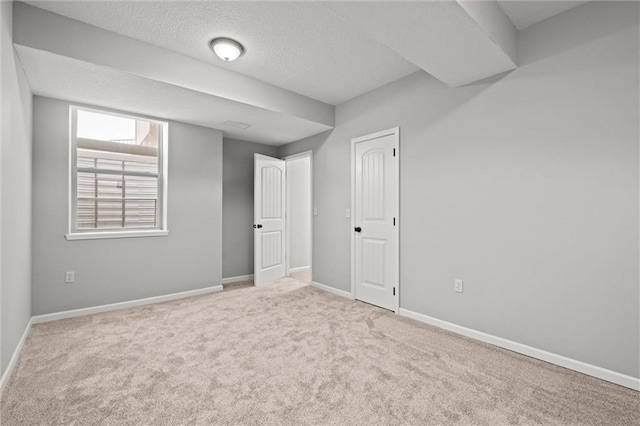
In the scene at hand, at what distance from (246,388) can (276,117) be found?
294cm

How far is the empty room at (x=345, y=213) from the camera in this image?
188cm

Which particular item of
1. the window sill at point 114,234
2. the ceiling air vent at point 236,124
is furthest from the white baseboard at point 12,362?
the ceiling air vent at point 236,124

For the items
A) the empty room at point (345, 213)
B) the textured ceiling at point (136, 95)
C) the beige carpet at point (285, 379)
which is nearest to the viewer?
the beige carpet at point (285, 379)

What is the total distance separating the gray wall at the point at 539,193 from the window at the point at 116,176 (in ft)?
10.1

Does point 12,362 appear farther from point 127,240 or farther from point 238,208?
point 238,208

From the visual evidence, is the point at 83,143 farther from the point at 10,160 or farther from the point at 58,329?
the point at 58,329

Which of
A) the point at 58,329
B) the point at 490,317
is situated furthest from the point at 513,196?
the point at 58,329

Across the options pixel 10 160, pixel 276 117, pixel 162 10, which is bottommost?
pixel 10 160

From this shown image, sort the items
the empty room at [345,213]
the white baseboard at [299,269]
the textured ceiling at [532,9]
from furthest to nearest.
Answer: the white baseboard at [299,269] → the textured ceiling at [532,9] → the empty room at [345,213]

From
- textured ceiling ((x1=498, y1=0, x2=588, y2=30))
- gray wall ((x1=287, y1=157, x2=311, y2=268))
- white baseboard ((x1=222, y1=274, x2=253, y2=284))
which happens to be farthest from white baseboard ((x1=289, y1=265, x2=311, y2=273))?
textured ceiling ((x1=498, y1=0, x2=588, y2=30))

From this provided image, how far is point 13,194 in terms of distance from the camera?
7.07ft

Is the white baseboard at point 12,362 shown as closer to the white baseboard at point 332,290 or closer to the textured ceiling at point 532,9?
the white baseboard at point 332,290

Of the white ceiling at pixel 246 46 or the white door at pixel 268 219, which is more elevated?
the white ceiling at pixel 246 46

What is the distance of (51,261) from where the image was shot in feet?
9.97
